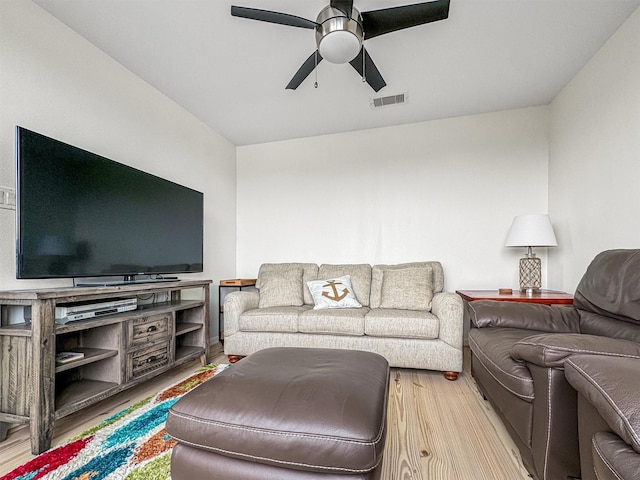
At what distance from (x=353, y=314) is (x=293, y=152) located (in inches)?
86.3

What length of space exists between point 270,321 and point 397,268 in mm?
1302

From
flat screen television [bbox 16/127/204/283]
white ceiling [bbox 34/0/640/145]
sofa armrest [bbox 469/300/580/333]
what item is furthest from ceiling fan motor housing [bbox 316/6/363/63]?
sofa armrest [bbox 469/300/580/333]

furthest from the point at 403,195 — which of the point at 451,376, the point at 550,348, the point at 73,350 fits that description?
the point at 73,350

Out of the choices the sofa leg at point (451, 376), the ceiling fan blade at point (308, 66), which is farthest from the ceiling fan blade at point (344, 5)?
the sofa leg at point (451, 376)

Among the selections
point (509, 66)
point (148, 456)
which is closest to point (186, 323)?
point (148, 456)

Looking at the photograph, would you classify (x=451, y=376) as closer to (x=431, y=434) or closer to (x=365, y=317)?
(x=365, y=317)

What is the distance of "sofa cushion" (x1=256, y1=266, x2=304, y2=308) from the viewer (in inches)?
120

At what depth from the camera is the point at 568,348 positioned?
1035 mm

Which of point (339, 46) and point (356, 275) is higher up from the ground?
point (339, 46)

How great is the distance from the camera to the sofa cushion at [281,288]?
120 inches

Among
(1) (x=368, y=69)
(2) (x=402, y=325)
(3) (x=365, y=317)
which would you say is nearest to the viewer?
(1) (x=368, y=69)

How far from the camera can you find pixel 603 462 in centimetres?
77

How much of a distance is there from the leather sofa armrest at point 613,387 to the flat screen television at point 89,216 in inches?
90.9

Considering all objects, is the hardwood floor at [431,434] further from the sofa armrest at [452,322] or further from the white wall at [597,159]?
the white wall at [597,159]
